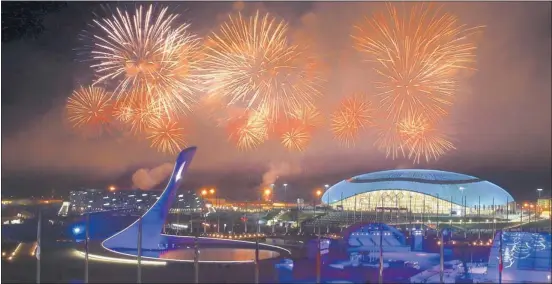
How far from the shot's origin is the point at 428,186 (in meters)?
22.2

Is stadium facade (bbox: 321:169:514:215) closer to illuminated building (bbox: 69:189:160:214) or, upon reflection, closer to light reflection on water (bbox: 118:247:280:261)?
illuminated building (bbox: 69:189:160:214)

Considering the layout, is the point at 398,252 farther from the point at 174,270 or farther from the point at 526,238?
the point at 174,270

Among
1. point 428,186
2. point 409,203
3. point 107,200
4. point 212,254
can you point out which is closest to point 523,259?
point 212,254

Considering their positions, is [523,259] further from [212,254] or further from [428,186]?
[428,186]

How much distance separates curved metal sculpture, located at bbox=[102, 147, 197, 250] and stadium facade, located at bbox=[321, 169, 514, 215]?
10.8 meters

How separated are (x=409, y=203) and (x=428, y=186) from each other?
154cm

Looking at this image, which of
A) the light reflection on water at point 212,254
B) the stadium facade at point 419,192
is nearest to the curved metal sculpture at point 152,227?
the light reflection on water at point 212,254

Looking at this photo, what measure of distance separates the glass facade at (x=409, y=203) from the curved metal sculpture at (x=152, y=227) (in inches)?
404

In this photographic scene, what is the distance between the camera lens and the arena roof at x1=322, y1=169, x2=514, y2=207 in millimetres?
21188

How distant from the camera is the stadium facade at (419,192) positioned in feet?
67.6

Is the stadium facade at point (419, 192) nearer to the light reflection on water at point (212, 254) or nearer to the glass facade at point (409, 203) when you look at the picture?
the glass facade at point (409, 203)

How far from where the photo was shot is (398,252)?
10.6 metres

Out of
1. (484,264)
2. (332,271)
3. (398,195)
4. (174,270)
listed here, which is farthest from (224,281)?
(398,195)

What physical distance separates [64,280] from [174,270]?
147cm
